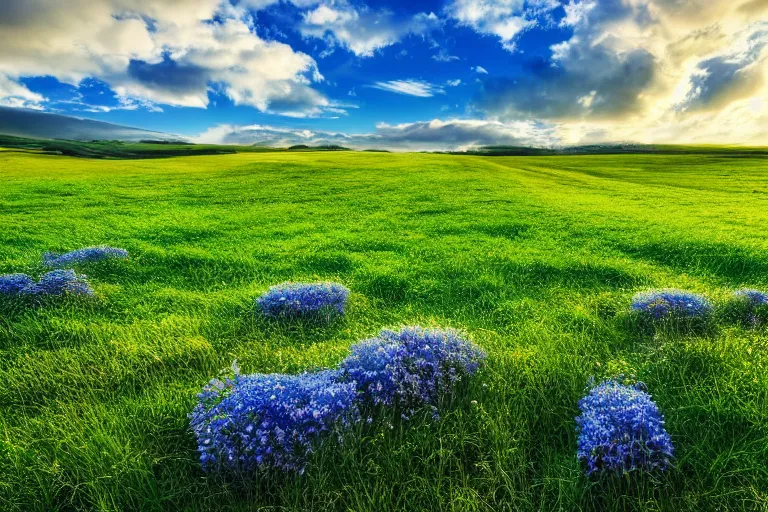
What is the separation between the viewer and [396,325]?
7.32m

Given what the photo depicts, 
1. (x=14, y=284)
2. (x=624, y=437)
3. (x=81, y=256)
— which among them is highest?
(x=624, y=437)

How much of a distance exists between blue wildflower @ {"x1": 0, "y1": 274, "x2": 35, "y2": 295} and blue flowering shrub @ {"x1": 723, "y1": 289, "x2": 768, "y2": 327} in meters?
12.5

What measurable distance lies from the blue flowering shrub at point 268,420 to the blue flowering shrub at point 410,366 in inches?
13.9

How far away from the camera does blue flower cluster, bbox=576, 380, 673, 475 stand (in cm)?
380

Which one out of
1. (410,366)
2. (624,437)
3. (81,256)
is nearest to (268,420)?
(410,366)

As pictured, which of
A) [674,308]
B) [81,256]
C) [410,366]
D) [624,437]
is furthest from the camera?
[81,256]

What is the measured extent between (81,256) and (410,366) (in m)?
9.68

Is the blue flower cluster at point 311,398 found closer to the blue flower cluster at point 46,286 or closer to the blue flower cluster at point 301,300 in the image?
the blue flower cluster at point 301,300

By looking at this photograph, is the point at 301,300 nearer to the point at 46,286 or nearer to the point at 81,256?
the point at 46,286

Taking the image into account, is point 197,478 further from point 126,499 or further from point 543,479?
point 543,479

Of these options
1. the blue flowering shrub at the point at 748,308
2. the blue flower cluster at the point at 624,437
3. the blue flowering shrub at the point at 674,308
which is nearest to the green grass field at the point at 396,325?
the blue flower cluster at the point at 624,437

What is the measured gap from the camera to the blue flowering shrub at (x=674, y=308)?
678 centimetres

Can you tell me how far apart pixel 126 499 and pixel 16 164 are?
5283cm

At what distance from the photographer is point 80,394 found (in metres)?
5.23
